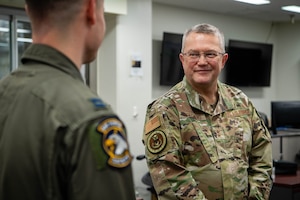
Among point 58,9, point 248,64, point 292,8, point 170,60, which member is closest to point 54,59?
point 58,9

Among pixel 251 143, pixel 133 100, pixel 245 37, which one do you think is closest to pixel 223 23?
pixel 245 37

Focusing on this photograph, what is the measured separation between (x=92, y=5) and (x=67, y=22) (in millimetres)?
67

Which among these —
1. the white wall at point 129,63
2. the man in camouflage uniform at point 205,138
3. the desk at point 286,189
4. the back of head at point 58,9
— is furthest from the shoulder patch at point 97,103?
the white wall at point 129,63

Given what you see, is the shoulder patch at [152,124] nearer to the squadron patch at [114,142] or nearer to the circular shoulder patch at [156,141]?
the circular shoulder patch at [156,141]

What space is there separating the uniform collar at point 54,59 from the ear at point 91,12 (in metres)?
0.09

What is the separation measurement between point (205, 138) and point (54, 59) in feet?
3.65

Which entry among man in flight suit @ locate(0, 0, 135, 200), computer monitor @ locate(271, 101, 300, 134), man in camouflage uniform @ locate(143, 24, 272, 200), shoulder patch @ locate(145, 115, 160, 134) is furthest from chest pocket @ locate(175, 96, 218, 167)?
computer monitor @ locate(271, 101, 300, 134)

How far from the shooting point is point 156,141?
6.21 feet

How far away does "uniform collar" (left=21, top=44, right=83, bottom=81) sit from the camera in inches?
36.2

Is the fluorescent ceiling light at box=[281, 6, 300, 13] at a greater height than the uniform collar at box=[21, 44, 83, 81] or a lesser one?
greater

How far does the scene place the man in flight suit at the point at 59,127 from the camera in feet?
2.71

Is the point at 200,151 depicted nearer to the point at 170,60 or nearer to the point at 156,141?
the point at 156,141

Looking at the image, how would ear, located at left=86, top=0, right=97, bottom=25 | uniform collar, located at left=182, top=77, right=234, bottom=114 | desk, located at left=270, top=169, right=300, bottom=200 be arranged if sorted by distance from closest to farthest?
ear, located at left=86, top=0, right=97, bottom=25
uniform collar, located at left=182, top=77, right=234, bottom=114
desk, located at left=270, top=169, right=300, bottom=200

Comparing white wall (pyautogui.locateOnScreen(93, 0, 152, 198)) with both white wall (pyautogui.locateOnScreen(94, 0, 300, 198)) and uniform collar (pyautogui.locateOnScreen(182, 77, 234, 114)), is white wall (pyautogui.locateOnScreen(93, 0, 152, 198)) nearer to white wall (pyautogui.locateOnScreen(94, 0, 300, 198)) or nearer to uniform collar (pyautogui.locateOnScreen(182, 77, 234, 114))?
white wall (pyautogui.locateOnScreen(94, 0, 300, 198))
